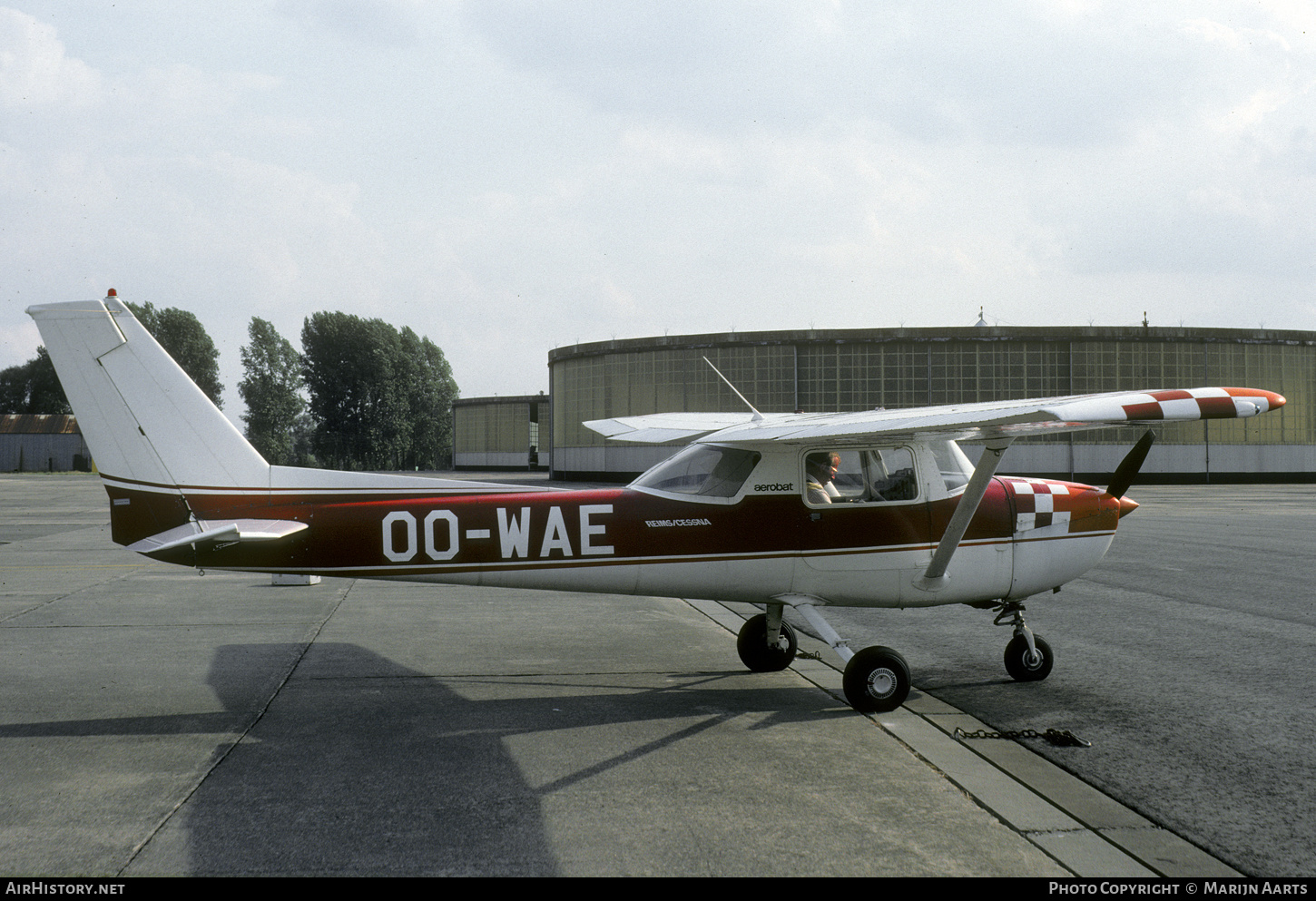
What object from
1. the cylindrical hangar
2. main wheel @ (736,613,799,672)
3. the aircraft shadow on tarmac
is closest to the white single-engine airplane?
main wheel @ (736,613,799,672)

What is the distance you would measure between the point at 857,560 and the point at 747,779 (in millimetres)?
2366

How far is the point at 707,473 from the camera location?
6914 millimetres

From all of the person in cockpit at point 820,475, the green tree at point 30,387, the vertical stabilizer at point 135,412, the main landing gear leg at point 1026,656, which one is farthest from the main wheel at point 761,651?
the green tree at point 30,387

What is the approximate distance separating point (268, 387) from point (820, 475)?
7772 cm

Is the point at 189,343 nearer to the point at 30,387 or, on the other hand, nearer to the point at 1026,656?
the point at 30,387

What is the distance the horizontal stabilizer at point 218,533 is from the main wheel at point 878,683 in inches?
155

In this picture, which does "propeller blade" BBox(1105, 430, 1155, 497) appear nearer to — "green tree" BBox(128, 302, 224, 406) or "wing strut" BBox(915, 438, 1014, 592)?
"wing strut" BBox(915, 438, 1014, 592)

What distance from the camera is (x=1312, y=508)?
28.4m

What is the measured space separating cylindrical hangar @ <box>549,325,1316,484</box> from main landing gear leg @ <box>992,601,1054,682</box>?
128 feet

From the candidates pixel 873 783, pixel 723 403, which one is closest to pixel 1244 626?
pixel 873 783

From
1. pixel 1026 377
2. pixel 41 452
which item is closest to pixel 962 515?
pixel 1026 377

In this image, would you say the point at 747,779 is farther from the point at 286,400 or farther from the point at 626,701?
the point at 286,400

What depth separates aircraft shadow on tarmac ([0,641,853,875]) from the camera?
389cm

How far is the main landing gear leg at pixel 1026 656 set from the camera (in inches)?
277
